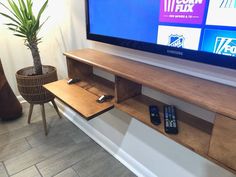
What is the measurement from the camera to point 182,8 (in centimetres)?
88

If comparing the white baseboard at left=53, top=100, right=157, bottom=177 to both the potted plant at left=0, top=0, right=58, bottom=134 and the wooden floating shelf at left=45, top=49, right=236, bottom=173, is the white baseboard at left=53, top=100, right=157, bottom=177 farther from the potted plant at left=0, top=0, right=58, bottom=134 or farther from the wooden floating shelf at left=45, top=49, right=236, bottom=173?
the wooden floating shelf at left=45, top=49, right=236, bottom=173

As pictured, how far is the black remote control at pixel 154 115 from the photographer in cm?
97

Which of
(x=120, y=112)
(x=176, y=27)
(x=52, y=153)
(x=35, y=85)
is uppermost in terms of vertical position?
(x=176, y=27)

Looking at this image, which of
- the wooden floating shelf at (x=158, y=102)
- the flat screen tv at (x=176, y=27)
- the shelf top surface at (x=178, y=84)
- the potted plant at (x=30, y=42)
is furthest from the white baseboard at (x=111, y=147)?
the flat screen tv at (x=176, y=27)

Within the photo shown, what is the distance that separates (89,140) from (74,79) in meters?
0.70

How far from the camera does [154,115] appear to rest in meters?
1.02

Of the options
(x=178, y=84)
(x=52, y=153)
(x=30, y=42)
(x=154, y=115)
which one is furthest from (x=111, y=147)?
(x=30, y=42)

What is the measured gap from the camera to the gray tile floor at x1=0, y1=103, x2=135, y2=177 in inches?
61.6

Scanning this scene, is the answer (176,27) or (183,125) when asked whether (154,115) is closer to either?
(183,125)

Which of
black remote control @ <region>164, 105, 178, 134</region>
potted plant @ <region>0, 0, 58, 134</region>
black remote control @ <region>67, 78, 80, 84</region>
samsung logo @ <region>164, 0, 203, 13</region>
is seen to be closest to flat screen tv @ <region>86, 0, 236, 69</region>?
samsung logo @ <region>164, 0, 203, 13</region>

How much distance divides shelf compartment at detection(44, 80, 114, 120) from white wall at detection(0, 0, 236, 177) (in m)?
0.28

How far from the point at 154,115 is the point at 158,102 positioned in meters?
0.20

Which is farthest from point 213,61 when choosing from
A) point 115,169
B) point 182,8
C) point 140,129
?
point 115,169

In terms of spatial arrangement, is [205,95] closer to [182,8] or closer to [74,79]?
[182,8]
